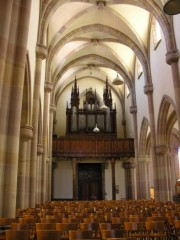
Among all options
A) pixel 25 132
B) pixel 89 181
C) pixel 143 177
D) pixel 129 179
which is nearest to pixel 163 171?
pixel 143 177

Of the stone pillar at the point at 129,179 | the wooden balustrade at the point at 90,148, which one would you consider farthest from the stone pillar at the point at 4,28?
the stone pillar at the point at 129,179

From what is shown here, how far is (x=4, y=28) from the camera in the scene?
8758mm

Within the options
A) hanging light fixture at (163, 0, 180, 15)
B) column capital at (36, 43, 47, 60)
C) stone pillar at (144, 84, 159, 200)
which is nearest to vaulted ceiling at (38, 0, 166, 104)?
column capital at (36, 43, 47, 60)

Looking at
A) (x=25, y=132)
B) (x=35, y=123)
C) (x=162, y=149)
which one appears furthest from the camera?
(x=162, y=149)

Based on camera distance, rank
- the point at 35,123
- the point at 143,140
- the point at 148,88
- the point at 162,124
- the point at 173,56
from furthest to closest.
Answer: the point at 143,140 < the point at 148,88 < the point at 162,124 < the point at 173,56 < the point at 35,123

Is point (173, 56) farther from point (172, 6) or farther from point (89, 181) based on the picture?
point (89, 181)

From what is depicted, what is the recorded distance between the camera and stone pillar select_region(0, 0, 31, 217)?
8852mm

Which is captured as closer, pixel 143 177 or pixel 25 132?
pixel 25 132

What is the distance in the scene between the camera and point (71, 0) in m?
18.3

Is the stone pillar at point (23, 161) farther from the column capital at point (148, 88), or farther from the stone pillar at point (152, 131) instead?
the column capital at point (148, 88)

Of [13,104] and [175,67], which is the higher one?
[175,67]

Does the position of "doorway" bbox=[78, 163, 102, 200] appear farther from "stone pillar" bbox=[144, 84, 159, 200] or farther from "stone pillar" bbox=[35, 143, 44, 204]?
"stone pillar" bbox=[144, 84, 159, 200]

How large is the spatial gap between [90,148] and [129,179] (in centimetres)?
612

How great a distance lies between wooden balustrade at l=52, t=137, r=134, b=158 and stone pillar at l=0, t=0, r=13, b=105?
1789cm
